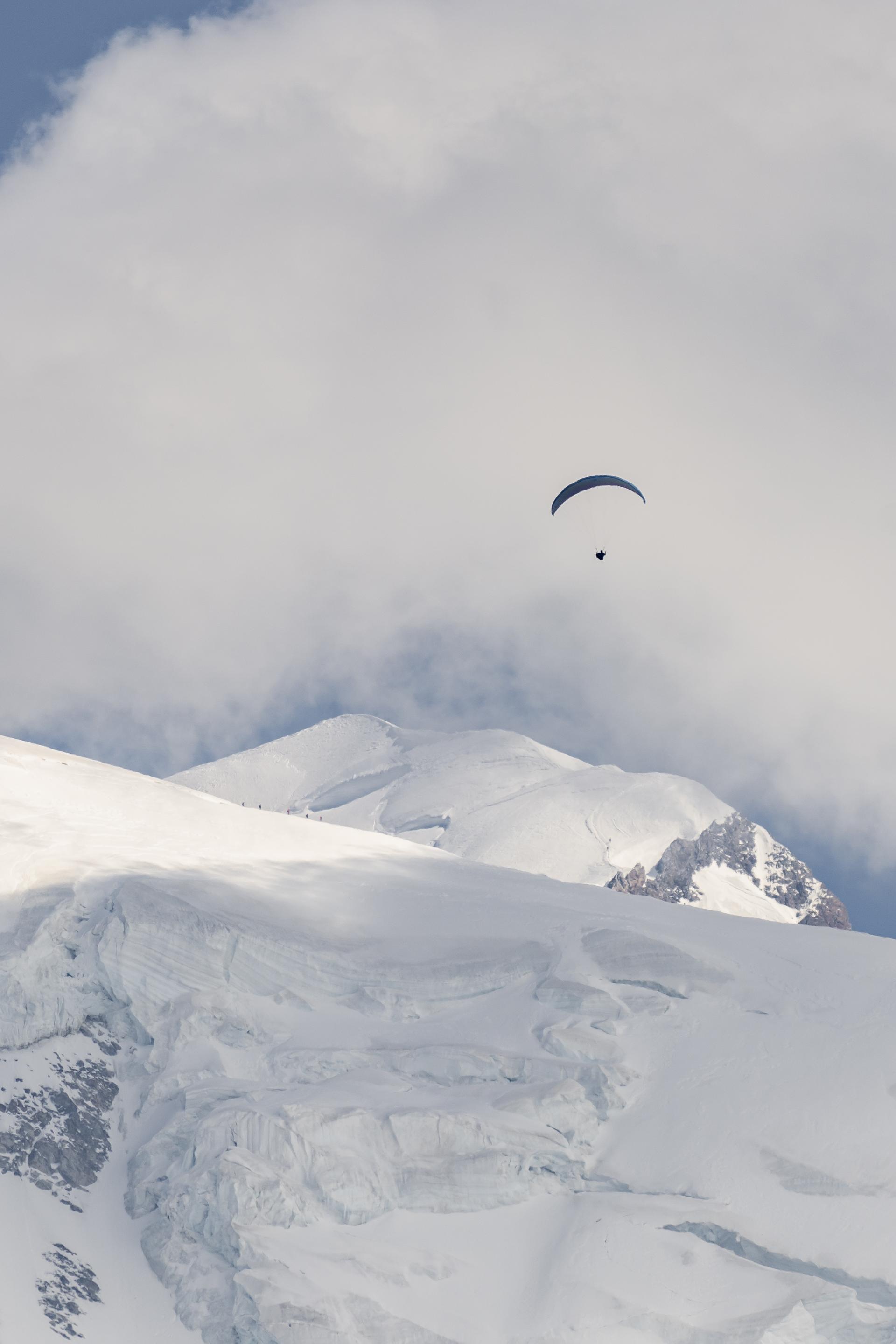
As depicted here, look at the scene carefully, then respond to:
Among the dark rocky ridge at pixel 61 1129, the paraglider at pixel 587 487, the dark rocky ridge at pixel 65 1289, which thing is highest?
the paraglider at pixel 587 487

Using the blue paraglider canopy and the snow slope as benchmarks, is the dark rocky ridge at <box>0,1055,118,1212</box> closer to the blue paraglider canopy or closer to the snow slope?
the snow slope

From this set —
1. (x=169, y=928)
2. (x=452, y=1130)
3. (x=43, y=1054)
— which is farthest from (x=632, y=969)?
(x=43, y=1054)

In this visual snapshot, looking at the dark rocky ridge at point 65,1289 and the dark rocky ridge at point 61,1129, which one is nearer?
the dark rocky ridge at point 65,1289

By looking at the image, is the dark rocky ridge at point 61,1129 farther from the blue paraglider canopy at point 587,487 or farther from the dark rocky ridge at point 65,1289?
the blue paraglider canopy at point 587,487

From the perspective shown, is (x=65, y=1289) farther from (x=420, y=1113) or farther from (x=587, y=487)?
(x=587, y=487)

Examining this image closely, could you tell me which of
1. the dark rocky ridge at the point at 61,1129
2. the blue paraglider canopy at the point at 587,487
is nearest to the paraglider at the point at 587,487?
the blue paraglider canopy at the point at 587,487

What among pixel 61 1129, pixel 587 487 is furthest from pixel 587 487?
pixel 61 1129

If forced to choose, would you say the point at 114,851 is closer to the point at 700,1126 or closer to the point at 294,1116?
the point at 294,1116

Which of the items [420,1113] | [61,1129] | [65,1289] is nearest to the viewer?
[65,1289]
